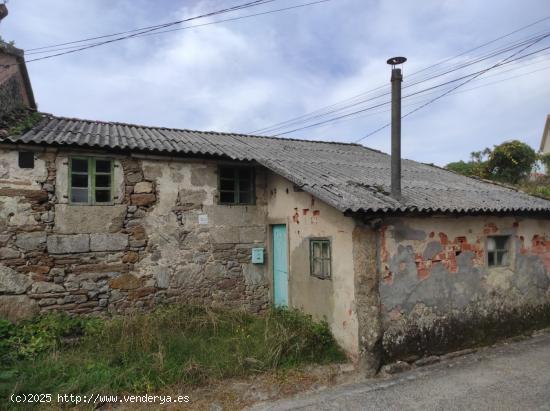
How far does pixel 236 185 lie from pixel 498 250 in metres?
5.26

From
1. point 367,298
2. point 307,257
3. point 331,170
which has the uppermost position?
point 331,170

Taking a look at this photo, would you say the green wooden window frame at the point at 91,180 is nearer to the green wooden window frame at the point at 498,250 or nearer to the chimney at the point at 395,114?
the chimney at the point at 395,114

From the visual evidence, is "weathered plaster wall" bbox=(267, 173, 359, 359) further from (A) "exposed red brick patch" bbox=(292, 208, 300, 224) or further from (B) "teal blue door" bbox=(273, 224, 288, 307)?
(B) "teal blue door" bbox=(273, 224, 288, 307)

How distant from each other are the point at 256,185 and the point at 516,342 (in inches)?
226

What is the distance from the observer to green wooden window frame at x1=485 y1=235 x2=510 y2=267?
678 cm

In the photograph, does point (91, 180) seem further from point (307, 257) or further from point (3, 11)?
point (3, 11)

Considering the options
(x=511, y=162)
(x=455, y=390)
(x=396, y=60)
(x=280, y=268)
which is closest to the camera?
(x=455, y=390)

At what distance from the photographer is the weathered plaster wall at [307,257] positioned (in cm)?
567

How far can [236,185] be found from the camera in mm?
7902

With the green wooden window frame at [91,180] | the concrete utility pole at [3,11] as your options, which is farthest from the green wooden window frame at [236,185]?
the concrete utility pole at [3,11]

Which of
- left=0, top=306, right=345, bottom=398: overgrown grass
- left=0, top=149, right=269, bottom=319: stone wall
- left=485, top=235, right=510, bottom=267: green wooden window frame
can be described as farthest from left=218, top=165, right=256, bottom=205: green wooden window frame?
left=485, top=235, right=510, bottom=267: green wooden window frame

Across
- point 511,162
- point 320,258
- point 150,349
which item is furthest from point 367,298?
point 511,162

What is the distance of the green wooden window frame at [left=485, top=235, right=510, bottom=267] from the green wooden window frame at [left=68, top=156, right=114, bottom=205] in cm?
701

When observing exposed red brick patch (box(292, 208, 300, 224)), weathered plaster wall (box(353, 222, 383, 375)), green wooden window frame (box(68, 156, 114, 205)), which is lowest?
weathered plaster wall (box(353, 222, 383, 375))
